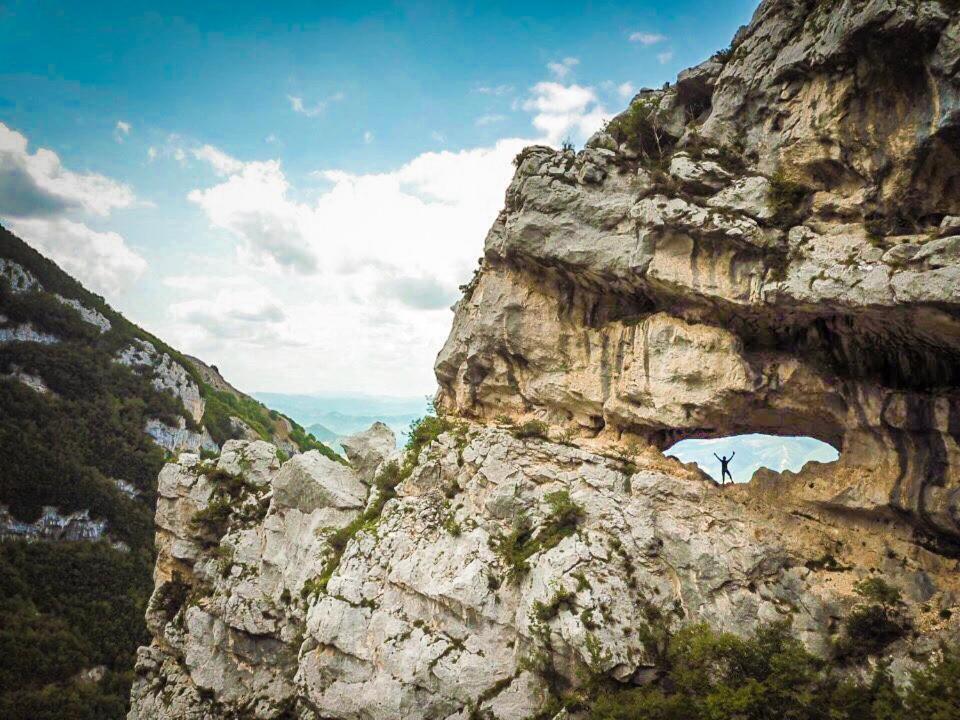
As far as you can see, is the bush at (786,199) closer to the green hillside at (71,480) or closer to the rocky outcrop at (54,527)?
the green hillside at (71,480)

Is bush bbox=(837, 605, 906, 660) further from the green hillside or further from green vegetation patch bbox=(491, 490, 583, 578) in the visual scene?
the green hillside

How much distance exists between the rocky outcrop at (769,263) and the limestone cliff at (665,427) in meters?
0.09

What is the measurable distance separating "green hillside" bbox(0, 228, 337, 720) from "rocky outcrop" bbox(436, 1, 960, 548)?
53.9m

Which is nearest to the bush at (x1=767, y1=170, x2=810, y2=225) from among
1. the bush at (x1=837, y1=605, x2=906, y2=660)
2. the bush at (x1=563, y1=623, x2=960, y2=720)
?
the bush at (x1=837, y1=605, x2=906, y2=660)

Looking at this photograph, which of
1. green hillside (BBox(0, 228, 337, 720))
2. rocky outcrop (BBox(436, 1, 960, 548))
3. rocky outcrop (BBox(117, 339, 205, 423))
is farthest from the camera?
rocky outcrop (BBox(117, 339, 205, 423))

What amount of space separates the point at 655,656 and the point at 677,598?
2062 mm

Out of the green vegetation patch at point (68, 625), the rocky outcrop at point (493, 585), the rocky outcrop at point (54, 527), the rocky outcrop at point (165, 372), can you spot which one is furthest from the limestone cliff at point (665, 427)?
the rocky outcrop at point (165, 372)

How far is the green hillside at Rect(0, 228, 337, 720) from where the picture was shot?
157 ft

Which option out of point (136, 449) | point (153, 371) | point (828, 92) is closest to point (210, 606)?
point (828, 92)

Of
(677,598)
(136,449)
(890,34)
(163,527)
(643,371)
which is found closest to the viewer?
(890,34)

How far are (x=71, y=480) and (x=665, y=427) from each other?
2952 inches

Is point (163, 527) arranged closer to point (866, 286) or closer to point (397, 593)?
point (397, 593)

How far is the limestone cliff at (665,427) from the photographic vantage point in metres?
15.4

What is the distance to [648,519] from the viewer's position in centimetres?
1773
